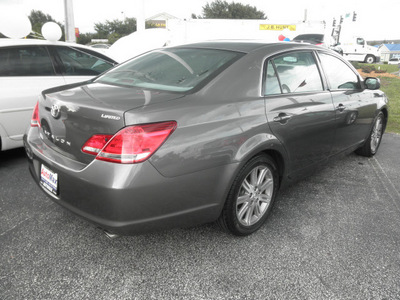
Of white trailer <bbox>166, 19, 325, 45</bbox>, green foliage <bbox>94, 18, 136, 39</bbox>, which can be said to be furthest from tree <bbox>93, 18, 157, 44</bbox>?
white trailer <bbox>166, 19, 325, 45</bbox>

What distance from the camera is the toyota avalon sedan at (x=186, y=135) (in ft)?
6.13

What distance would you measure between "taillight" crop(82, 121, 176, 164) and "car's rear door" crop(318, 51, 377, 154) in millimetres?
2076

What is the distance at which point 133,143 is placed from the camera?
1.82 m

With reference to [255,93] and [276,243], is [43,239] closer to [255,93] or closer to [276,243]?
[276,243]

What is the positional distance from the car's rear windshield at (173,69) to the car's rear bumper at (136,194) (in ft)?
2.14

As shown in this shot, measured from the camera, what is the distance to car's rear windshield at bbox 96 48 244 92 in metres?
2.38

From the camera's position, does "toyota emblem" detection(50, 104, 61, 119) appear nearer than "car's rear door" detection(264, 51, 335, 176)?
Yes

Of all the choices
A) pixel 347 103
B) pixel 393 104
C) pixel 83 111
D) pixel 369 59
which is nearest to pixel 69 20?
pixel 393 104

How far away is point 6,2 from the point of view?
19.8 ft

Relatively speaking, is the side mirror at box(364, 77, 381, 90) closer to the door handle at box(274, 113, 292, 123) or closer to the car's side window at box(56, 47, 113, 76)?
the door handle at box(274, 113, 292, 123)

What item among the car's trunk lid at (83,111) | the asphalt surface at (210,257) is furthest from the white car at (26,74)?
the car's trunk lid at (83,111)

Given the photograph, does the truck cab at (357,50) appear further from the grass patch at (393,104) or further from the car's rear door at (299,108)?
the car's rear door at (299,108)

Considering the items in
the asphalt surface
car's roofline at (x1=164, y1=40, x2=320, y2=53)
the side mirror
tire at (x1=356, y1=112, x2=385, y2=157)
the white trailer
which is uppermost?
the white trailer

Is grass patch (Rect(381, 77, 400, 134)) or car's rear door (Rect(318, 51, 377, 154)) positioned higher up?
car's rear door (Rect(318, 51, 377, 154))
